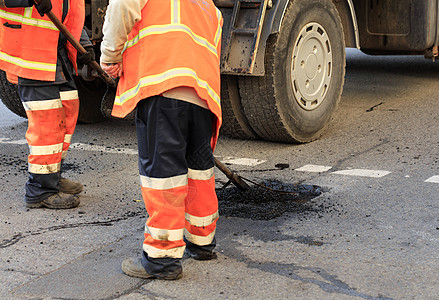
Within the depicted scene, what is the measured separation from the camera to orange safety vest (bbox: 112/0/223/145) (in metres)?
3.17

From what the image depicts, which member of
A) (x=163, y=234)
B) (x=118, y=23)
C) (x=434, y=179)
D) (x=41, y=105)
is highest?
(x=118, y=23)

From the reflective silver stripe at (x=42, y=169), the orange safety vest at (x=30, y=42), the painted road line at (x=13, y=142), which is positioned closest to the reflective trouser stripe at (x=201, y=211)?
the reflective silver stripe at (x=42, y=169)

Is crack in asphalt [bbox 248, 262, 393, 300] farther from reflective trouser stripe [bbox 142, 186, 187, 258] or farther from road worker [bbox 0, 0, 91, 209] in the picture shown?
road worker [bbox 0, 0, 91, 209]

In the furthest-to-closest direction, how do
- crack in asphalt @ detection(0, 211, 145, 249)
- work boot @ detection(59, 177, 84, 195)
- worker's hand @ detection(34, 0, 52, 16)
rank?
work boot @ detection(59, 177, 84, 195) < worker's hand @ detection(34, 0, 52, 16) < crack in asphalt @ detection(0, 211, 145, 249)

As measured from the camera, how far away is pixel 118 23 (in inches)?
124

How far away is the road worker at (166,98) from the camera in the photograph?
318 centimetres

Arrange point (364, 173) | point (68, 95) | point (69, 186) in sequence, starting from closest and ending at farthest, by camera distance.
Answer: point (68, 95) < point (69, 186) < point (364, 173)

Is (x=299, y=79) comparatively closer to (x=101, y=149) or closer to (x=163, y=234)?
(x=101, y=149)

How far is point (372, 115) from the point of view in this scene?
682cm

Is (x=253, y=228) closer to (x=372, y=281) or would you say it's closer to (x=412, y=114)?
(x=372, y=281)

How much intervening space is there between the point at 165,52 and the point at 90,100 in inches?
138

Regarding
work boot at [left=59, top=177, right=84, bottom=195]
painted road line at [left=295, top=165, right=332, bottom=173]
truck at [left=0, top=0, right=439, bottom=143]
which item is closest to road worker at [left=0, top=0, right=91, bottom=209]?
work boot at [left=59, top=177, right=84, bottom=195]

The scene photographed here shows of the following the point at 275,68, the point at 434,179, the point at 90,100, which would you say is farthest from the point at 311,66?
the point at 90,100

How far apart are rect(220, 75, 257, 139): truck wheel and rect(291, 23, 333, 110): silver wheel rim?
1.44 ft
